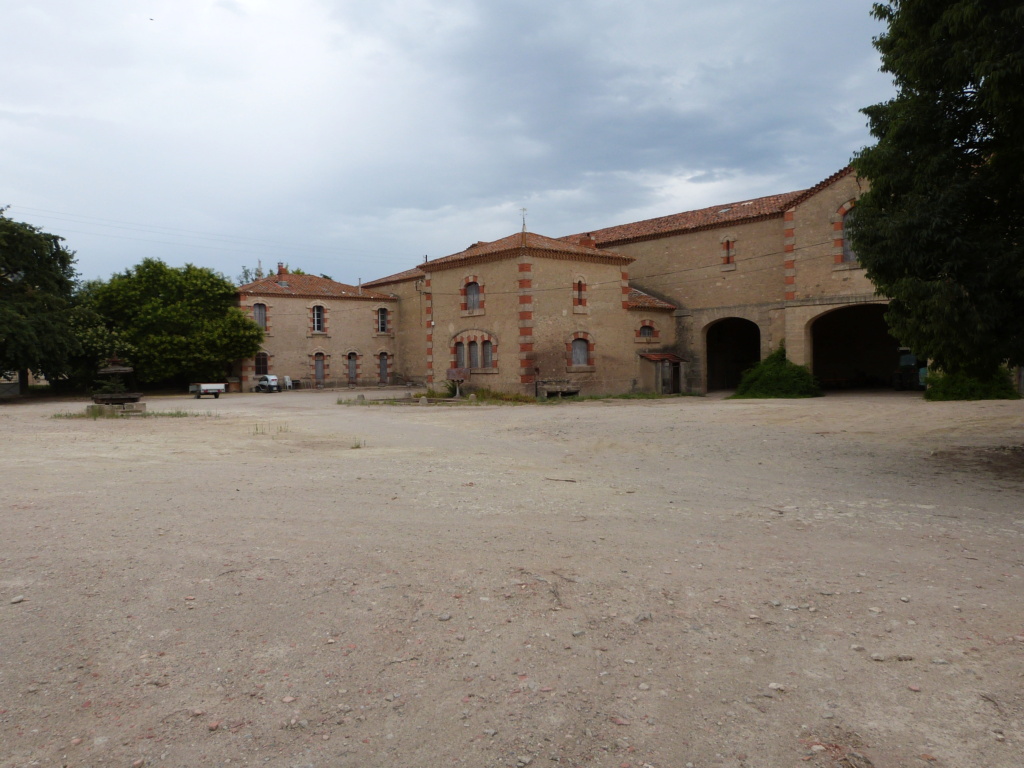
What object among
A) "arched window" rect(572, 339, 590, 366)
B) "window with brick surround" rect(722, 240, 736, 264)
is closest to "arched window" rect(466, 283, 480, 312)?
"arched window" rect(572, 339, 590, 366)

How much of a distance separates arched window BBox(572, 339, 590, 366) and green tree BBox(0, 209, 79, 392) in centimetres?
2055

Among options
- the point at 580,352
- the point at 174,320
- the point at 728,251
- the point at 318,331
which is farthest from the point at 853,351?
the point at 174,320

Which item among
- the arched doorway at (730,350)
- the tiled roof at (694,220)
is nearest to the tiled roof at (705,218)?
the tiled roof at (694,220)

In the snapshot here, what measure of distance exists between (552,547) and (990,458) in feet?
26.2

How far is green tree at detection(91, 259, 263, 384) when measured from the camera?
32156 mm

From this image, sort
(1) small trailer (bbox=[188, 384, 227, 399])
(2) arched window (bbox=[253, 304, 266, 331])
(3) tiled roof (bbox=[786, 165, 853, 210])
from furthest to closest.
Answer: (2) arched window (bbox=[253, 304, 266, 331])
(1) small trailer (bbox=[188, 384, 227, 399])
(3) tiled roof (bbox=[786, 165, 853, 210])

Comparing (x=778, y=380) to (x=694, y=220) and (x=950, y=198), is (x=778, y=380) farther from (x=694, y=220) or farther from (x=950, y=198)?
(x=950, y=198)

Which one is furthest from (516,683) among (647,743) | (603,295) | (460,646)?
(603,295)

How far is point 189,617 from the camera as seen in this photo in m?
4.11

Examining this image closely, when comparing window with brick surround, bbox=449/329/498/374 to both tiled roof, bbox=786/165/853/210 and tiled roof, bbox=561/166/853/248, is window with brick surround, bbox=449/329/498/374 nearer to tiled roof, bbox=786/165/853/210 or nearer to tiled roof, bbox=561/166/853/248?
tiled roof, bbox=561/166/853/248

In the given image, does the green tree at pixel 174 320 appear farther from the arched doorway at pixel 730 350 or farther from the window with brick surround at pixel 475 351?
the arched doorway at pixel 730 350

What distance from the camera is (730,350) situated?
33.4 metres

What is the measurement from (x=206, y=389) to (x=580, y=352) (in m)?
18.0

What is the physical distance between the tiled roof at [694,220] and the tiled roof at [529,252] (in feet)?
11.3
